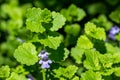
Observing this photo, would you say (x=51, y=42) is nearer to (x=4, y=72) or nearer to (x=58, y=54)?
(x=58, y=54)

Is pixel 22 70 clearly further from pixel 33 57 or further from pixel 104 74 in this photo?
pixel 104 74

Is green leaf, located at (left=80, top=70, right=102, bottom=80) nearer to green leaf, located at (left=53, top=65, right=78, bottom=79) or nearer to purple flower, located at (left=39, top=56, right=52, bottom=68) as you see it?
green leaf, located at (left=53, top=65, right=78, bottom=79)

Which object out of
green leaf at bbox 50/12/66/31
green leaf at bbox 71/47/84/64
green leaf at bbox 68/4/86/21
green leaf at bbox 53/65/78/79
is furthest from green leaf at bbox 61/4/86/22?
green leaf at bbox 53/65/78/79

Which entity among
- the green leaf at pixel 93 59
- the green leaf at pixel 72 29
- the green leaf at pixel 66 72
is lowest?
the green leaf at pixel 66 72

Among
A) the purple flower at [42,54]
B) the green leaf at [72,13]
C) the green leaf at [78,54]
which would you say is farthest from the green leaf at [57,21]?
the green leaf at [72,13]

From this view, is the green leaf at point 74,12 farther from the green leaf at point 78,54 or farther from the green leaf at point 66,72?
the green leaf at point 66,72

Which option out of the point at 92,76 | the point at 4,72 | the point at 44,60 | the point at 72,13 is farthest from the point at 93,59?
the point at 72,13

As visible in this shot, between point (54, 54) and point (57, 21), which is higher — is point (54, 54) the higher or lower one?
the lower one
